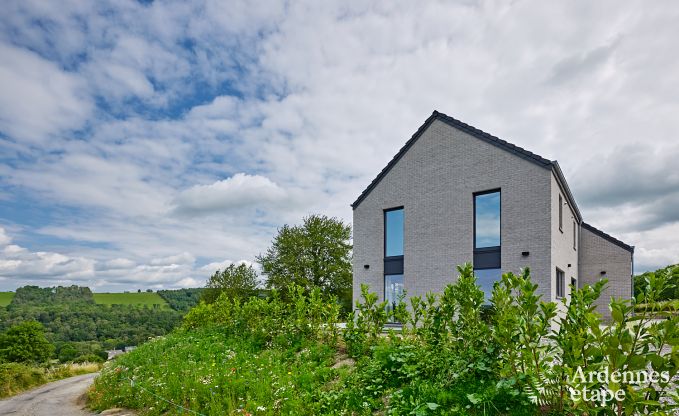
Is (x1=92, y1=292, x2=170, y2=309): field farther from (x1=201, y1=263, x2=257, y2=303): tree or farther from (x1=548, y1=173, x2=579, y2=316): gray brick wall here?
(x1=548, y1=173, x2=579, y2=316): gray brick wall

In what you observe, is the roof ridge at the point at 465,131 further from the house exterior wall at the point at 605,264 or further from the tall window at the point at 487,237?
the house exterior wall at the point at 605,264

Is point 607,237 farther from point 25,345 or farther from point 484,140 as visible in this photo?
point 25,345

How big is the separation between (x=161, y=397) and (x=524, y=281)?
21.7 ft

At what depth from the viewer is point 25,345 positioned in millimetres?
26125

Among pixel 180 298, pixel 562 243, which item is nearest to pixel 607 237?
pixel 562 243

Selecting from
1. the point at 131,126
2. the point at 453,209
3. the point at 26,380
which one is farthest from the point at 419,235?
the point at 26,380

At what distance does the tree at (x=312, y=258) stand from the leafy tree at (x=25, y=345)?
52.5 feet

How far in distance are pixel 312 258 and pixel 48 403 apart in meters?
19.7

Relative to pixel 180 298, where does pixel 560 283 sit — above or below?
above

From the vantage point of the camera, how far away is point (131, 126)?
11.7 meters

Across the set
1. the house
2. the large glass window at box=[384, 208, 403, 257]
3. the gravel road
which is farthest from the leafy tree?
the large glass window at box=[384, 208, 403, 257]

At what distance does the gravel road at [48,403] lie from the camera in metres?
10.0

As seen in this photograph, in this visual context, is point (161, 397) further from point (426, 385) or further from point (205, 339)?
point (426, 385)

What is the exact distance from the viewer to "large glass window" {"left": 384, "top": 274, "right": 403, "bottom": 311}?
52.6 feet
